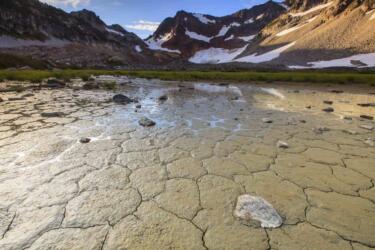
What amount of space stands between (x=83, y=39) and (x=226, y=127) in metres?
98.3

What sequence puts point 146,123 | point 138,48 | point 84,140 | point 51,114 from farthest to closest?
point 138,48, point 51,114, point 146,123, point 84,140

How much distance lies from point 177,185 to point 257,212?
41.3 inches

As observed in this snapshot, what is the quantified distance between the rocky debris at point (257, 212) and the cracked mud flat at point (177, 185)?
0.27 feet

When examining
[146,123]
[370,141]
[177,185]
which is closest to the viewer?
[177,185]

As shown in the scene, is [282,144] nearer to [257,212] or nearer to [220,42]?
[257,212]

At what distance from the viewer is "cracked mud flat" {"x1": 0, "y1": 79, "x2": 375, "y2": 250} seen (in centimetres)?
226

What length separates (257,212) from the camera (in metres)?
2.60

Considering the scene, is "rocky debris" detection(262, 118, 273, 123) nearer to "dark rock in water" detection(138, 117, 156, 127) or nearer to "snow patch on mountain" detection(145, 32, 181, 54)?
"dark rock in water" detection(138, 117, 156, 127)

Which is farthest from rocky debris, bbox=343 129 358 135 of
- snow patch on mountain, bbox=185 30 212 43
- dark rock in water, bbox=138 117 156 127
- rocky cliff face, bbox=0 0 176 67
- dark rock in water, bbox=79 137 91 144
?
snow patch on mountain, bbox=185 30 212 43

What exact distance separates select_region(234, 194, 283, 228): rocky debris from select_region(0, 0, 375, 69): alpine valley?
33105 mm

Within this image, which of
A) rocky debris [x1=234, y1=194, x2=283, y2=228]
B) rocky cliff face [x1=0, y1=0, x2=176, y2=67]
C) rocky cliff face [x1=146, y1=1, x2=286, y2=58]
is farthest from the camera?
rocky cliff face [x1=146, y1=1, x2=286, y2=58]

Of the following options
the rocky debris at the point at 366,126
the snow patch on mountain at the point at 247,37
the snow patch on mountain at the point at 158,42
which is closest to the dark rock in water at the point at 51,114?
the rocky debris at the point at 366,126

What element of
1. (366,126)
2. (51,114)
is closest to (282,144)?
(366,126)

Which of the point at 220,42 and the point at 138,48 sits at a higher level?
the point at 220,42
